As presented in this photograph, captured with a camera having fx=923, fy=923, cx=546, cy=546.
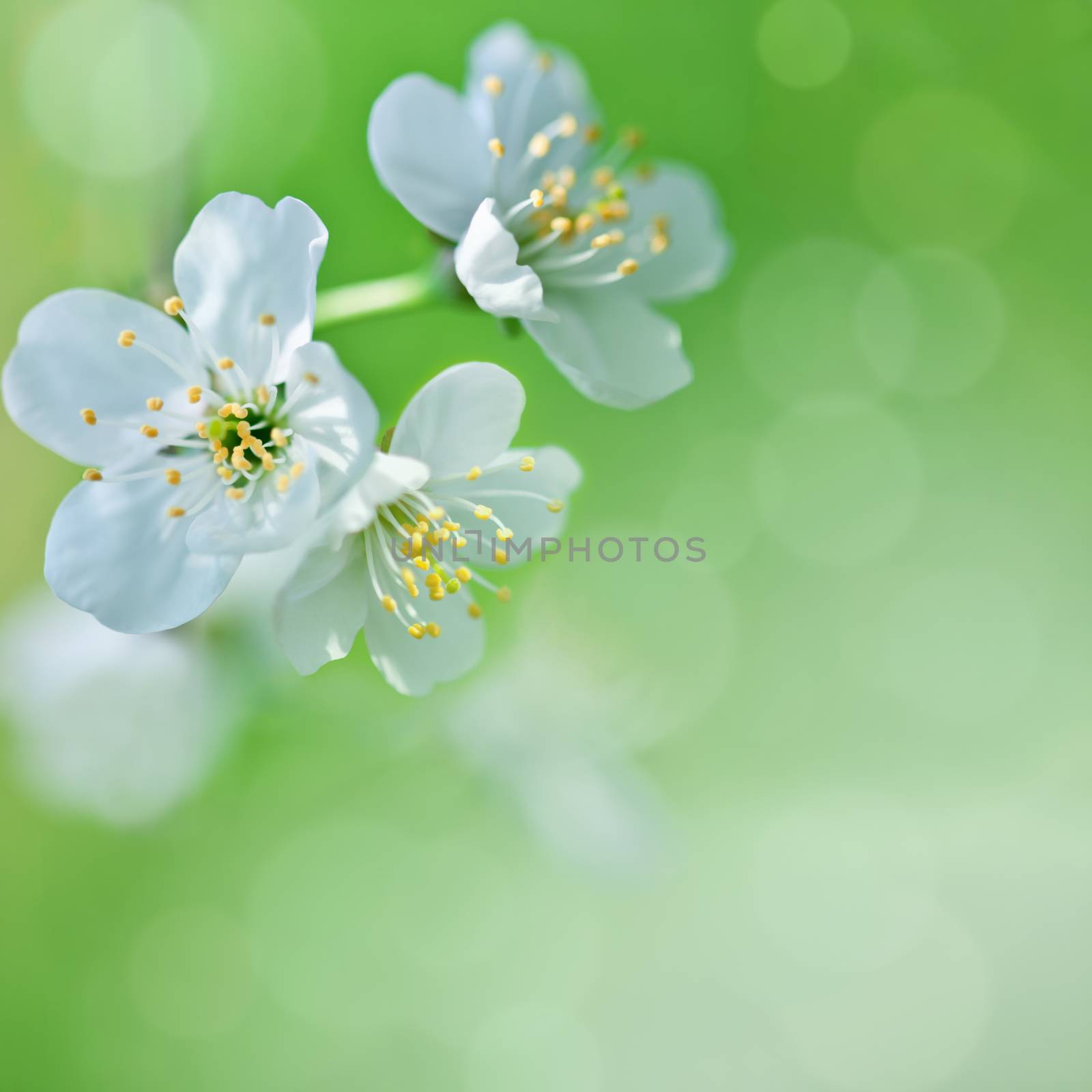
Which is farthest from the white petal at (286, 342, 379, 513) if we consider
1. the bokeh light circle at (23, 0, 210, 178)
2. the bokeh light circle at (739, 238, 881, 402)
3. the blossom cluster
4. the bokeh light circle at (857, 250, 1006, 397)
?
the bokeh light circle at (857, 250, 1006, 397)

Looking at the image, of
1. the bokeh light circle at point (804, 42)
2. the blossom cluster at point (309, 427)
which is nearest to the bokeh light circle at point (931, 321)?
the bokeh light circle at point (804, 42)

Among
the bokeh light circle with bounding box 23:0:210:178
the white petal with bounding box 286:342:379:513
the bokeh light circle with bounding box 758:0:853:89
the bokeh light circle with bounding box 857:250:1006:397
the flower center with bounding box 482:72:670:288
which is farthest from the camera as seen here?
the bokeh light circle with bounding box 857:250:1006:397

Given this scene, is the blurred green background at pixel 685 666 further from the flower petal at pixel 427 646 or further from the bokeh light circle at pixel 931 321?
the flower petal at pixel 427 646

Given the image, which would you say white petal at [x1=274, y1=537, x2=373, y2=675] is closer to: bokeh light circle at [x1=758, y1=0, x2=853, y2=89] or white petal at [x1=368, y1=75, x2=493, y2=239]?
white petal at [x1=368, y1=75, x2=493, y2=239]

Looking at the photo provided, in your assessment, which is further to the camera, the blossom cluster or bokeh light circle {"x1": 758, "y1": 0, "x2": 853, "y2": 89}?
bokeh light circle {"x1": 758, "y1": 0, "x2": 853, "y2": 89}

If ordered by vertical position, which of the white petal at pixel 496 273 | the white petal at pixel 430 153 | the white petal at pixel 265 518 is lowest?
the white petal at pixel 265 518

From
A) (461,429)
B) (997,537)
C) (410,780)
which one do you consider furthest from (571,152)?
(997,537)

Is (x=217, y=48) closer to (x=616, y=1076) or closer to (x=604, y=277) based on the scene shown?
(x=604, y=277)
